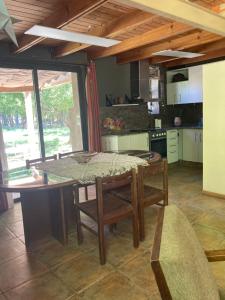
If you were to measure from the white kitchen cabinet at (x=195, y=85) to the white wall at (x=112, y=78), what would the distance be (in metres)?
1.38

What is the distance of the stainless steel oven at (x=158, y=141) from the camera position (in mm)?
5164

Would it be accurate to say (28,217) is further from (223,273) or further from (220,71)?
(220,71)

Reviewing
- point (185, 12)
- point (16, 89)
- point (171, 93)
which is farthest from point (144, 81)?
point (185, 12)

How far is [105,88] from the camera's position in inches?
201

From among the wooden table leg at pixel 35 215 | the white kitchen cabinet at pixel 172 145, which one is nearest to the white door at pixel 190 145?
the white kitchen cabinet at pixel 172 145

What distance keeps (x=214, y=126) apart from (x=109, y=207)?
2097 millimetres

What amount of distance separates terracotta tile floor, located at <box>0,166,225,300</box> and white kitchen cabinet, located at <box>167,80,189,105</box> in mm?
3124

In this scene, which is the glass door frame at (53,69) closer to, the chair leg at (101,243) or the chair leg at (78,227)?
the chair leg at (78,227)

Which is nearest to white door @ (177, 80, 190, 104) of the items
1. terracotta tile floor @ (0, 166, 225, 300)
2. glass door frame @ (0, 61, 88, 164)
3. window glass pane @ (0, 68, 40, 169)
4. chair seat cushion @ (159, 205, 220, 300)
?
glass door frame @ (0, 61, 88, 164)

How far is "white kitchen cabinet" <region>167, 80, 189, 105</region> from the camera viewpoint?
5.64 m

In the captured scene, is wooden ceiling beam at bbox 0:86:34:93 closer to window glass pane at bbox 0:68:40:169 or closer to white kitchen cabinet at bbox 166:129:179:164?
window glass pane at bbox 0:68:40:169

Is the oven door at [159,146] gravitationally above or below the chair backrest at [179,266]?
below

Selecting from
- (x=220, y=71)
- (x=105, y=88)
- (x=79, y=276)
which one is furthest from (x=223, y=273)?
(x=105, y=88)

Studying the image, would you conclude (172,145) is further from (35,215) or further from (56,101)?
(35,215)
